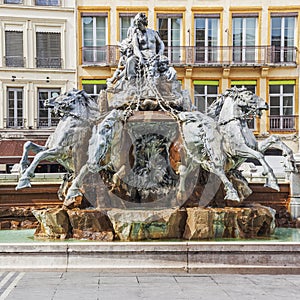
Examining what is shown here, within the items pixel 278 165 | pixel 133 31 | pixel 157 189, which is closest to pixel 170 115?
pixel 157 189

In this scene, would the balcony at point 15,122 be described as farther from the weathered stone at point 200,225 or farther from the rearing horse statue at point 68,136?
the weathered stone at point 200,225

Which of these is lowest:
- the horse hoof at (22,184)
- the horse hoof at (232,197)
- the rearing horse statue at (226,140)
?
the horse hoof at (232,197)

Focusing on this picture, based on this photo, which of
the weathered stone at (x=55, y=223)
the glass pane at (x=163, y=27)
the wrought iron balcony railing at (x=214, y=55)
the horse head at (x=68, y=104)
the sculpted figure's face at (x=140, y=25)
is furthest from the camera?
the glass pane at (x=163, y=27)

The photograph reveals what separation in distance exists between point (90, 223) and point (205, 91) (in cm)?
2309

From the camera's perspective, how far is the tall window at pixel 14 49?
106 ft

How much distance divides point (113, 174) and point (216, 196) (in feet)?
7.63

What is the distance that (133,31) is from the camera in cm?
1426

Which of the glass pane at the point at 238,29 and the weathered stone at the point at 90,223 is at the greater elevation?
the glass pane at the point at 238,29

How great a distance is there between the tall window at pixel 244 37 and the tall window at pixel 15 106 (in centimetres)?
1298

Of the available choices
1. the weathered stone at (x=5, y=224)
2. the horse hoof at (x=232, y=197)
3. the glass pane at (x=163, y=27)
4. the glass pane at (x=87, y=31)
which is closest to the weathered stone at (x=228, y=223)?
the horse hoof at (x=232, y=197)

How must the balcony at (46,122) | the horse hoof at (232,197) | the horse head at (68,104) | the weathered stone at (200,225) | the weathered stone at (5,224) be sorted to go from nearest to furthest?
the weathered stone at (200,225)
the horse hoof at (232,197)
the horse head at (68,104)
the weathered stone at (5,224)
the balcony at (46,122)

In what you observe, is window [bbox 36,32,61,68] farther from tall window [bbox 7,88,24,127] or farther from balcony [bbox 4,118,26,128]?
balcony [bbox 4,118,26,128]

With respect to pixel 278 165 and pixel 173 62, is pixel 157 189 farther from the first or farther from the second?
pixel 173 62

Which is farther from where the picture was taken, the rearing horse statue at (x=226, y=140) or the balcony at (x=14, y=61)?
the balcony at (x=14, y=61)
